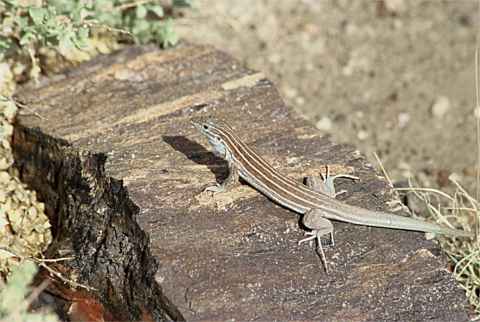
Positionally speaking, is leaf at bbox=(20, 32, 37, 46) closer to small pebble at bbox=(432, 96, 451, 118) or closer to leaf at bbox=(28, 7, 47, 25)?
leaf at bbox=(28, 7, 47, 25)

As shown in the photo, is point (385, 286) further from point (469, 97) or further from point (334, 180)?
point (469, 97)

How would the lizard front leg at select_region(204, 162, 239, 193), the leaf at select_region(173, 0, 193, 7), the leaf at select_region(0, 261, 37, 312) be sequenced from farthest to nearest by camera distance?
the leaf at select_region(173, 0, 193, 7), the lizard front leg at select_region(204, 162, 239, 193), the leaf at select_region(0, 261, 37, 312)

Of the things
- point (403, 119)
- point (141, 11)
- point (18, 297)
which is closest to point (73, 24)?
point (141, 11)

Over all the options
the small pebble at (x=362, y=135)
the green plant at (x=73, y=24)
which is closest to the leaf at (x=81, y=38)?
the green plant at (x=73, y=24)

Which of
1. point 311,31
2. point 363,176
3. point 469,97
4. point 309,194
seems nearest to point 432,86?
point 469,97

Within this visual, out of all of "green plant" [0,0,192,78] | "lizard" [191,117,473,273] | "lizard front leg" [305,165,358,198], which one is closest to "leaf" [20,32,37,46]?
"green plant" [0,0,192,78]

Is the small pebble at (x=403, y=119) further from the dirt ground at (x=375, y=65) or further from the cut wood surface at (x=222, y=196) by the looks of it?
the cut wood surface at (x=222, y=196)
